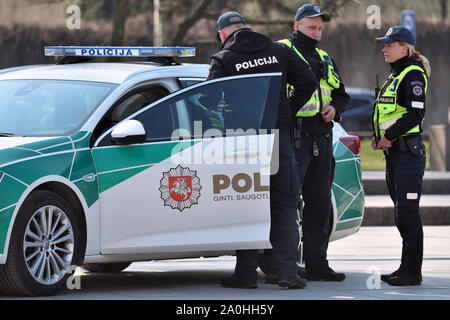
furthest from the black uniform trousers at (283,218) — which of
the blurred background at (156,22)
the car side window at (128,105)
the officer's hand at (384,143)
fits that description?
the blurred background at (156,22)

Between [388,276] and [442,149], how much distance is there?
37.3 ft

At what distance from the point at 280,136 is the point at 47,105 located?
5.40 ft

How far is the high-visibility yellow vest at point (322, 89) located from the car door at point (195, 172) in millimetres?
523

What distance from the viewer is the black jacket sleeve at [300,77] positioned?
26.9ft

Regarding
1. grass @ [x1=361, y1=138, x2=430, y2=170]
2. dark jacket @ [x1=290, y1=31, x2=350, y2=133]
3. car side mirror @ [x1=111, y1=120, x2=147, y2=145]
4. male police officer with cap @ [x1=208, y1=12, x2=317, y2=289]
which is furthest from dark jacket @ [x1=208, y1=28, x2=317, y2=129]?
grass @ [x1=361, y1=138, x2=430, y2=170]

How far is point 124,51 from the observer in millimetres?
8586

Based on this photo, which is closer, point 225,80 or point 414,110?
point 225,80

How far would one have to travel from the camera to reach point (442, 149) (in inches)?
781

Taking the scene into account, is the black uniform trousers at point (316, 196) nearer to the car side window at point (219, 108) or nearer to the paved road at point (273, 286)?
the paved road at point (273, 286)

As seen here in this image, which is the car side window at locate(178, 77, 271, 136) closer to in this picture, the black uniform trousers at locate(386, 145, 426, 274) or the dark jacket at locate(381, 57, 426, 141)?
the dark jacket at locate(381, 57, 426, 141)
